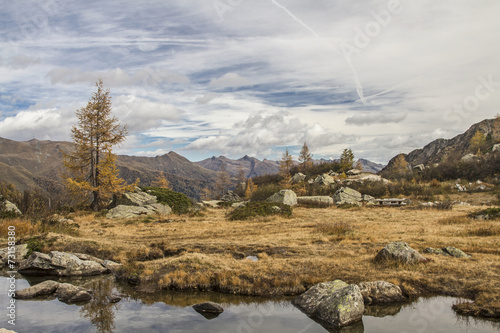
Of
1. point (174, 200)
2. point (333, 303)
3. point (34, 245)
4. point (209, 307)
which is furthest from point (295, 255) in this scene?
point (174, 200)

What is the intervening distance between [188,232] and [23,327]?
543 inches

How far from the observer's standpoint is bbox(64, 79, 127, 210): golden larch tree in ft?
105

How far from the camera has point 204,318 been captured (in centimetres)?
854

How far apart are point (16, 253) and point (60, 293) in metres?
6.07

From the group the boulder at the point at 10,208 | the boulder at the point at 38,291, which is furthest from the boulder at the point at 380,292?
the boulder at the point at 10,208

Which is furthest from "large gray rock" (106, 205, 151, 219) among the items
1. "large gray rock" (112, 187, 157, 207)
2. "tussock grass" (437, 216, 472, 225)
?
"tussock grass" (437, 216, 472, 225)

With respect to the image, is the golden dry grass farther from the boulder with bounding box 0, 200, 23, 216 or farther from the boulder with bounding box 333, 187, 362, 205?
the boulder with bounding box 333, 187, 362, 205

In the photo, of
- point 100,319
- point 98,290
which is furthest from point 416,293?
point 98,290

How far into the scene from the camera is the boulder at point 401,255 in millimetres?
11742

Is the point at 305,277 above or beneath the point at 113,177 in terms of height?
beneath

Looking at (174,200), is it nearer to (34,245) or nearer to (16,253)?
(34,245)

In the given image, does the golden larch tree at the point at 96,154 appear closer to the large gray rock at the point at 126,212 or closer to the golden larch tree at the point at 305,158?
the large gray rock at the point at 126,212

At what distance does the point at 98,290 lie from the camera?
10.8 metres

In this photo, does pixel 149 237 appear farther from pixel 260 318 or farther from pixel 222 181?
pixel 222 181
